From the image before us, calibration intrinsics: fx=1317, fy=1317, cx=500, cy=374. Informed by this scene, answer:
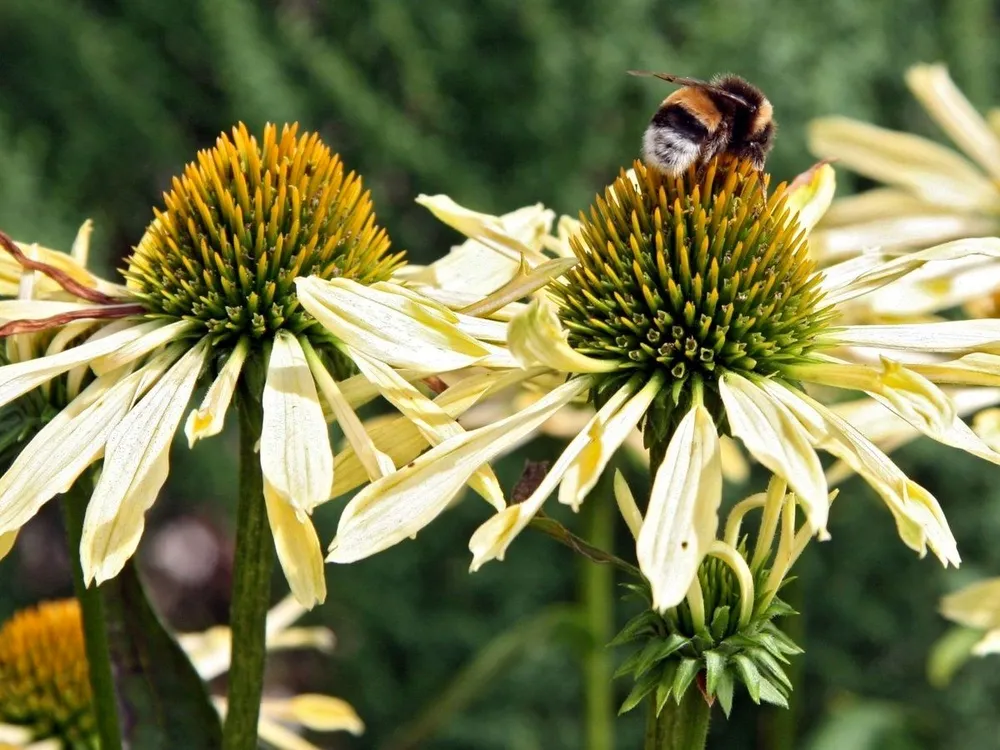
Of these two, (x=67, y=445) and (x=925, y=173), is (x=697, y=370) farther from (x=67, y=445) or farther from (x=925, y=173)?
(x=925, y=173)

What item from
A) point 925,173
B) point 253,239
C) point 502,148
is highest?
point 502,148

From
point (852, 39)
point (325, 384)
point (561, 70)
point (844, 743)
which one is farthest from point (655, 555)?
point (852, 39)

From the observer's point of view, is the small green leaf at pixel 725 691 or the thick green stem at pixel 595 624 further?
the thick green stem at pixel 595 624

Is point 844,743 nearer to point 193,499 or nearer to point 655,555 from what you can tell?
point 655,555

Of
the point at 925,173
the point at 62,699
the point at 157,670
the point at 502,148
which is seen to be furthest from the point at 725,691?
the point at 502,148

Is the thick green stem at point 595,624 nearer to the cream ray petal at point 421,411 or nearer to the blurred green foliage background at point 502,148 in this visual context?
the blurred green foliage background at point 502,148

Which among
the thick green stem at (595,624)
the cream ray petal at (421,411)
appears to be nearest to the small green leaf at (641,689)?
the cream ray petal at (421,411)
